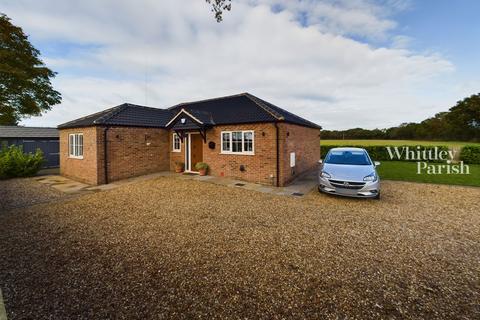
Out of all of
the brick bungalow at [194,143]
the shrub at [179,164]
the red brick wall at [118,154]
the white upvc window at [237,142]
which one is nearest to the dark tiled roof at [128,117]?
the brick bungalow at [194,143]

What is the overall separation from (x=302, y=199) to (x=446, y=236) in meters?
3.97

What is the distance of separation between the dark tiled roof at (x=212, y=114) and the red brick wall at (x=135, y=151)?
0.54m

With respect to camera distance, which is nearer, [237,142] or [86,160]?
[237,142]

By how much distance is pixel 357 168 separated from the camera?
786 cm

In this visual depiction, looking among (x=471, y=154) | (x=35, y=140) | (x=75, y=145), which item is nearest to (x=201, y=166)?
(x=75, y=145)

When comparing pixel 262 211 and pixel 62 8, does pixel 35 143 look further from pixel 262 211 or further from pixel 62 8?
pixel 262 211

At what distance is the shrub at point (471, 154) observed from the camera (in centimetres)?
1830

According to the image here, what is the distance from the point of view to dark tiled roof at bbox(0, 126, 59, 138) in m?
17.5

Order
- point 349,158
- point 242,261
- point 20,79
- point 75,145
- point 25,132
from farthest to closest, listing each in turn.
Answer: point 20,79 → point 25,132 → point 75,145 → point 349,158 → point 242,261

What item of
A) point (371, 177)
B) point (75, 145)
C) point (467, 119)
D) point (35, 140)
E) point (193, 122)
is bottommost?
point (371, 177)

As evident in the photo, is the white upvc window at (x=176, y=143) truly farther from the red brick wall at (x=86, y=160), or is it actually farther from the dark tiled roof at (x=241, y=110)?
the red brick wall at (x=86, y=160)

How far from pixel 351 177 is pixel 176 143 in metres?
11.2

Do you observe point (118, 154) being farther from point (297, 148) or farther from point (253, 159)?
point (297, 148)

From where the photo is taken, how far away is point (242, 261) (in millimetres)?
3697
